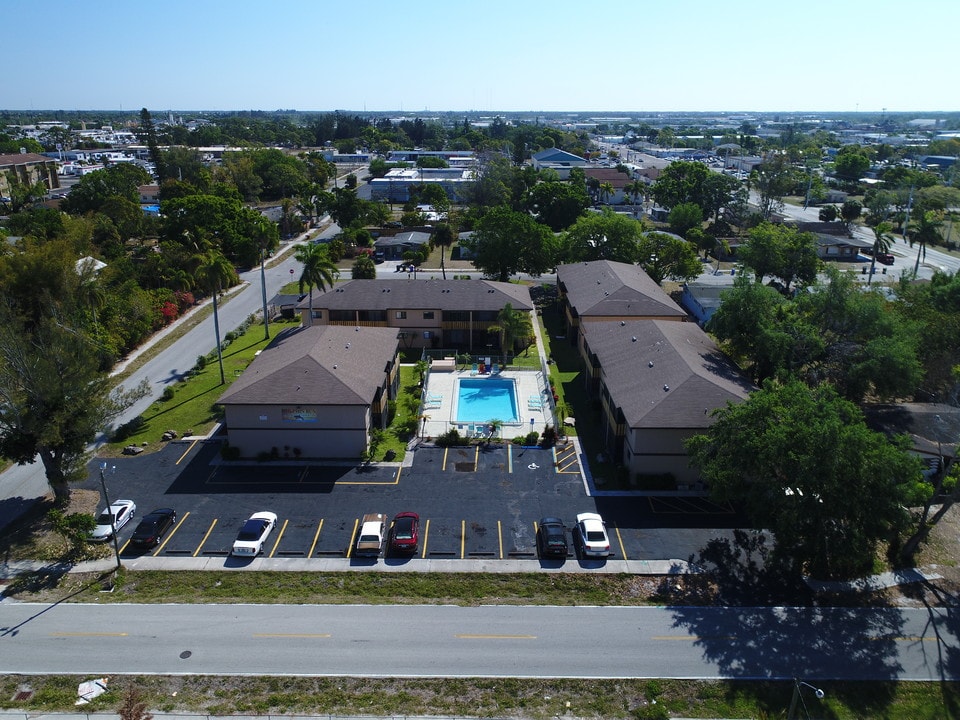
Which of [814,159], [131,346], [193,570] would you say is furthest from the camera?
[814,159]

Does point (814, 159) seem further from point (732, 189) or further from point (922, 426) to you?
point (922, 426)

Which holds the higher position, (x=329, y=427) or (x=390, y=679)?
(x=329, y=427)

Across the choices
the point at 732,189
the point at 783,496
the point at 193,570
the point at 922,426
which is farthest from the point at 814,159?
the point at 193,570

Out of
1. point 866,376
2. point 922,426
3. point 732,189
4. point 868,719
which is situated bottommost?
point 868,719

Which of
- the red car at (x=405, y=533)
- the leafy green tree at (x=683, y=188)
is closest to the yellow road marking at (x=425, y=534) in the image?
the red car at (x=405, y=533)

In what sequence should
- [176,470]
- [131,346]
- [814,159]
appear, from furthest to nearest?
[814,159] < [131,346] < [176,470]

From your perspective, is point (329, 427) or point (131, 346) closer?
point (329, 427)

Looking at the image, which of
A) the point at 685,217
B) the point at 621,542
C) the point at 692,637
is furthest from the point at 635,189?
the point at 692,637

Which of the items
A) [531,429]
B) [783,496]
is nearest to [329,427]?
[531,429]
